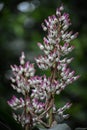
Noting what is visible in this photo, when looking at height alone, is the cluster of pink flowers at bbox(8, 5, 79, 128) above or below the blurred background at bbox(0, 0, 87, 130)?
below

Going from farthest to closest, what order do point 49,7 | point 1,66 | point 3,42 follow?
point 49,7
point 3,42
point 1,66

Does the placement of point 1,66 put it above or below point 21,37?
below

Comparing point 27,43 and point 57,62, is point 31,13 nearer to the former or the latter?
point 27,43

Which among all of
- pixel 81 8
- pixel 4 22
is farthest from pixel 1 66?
pixel 81 8

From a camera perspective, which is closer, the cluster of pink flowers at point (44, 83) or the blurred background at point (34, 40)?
the cluster of pink flowers at point (44, 83)

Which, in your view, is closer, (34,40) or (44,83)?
(44,83)

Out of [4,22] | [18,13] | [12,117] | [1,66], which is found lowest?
[12,117]

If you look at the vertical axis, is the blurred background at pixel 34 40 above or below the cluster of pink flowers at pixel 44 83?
above

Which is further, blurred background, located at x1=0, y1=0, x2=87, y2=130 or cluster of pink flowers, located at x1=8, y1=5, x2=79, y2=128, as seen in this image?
blurred background, located at x1=0, y1=0, x2=87, y2=130
